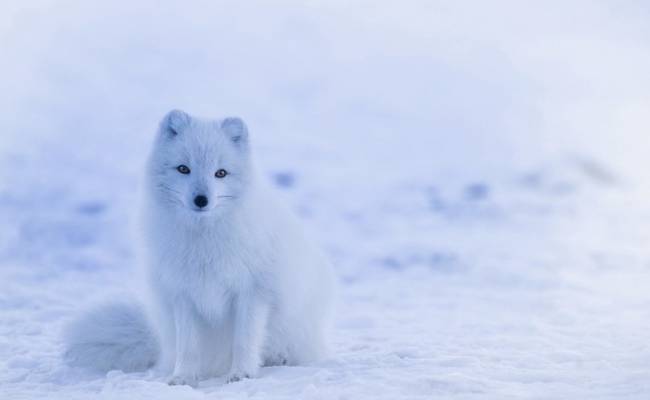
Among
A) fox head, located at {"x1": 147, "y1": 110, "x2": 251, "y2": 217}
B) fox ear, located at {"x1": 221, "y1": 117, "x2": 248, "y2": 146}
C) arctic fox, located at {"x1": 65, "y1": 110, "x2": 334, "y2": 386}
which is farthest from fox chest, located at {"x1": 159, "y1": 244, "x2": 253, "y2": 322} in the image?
fox ear, located at {"x1": 221, "y1": 117, "x2": 248, "y2": 146}

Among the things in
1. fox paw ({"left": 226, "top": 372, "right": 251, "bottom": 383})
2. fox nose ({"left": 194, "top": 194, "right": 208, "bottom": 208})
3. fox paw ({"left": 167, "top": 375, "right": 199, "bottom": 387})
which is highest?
fox nose ({"left": 194, "top": 194, "right": 208, "bottom": 208})

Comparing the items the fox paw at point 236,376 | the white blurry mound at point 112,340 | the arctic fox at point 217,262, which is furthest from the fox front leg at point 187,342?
the white blurry mound at point 112,340

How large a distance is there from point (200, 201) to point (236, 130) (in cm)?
43

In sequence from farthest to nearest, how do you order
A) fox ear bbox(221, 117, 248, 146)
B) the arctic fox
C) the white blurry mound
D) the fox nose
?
1. the white blurry mound
2. fox ear bbox(221, 117, 248, 146)
3. the arctic fox
4. the fox nose

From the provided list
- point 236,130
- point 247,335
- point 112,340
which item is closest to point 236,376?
point 247,335

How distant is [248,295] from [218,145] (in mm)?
665

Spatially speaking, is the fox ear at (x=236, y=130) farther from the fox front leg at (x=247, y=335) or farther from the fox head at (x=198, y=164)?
the fox front leg at (x=247, y=335)

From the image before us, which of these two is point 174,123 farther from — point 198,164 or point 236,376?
point 236,376

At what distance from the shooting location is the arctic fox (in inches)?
125

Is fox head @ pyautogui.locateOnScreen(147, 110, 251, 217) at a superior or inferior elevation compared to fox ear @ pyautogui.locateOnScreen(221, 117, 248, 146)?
inferior

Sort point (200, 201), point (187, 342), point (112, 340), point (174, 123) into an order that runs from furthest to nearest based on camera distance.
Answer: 1. point (112, 340)
2. point (187, 342)
3. point (174, 123)
4. point (200, 201)

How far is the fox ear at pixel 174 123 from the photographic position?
10.6 ft

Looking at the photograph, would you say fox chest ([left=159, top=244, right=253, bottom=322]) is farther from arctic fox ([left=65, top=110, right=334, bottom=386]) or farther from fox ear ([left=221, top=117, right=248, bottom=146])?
fox ear ([left=221, top=117, right=248, bottom=146])

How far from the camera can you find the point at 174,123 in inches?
127
